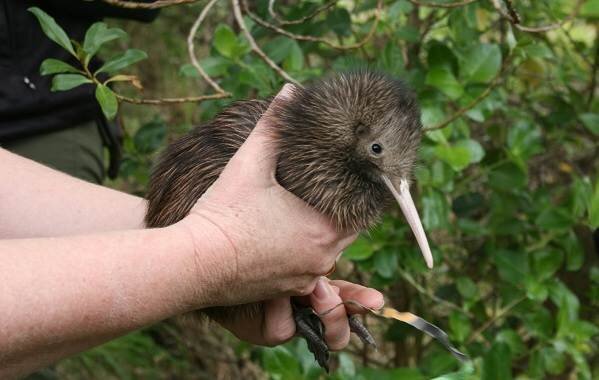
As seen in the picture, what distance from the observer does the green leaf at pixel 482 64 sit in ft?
7.89

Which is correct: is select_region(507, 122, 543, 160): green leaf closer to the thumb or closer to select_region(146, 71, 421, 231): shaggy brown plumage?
select_region(146, 71, 421, 231): shaggy brown plumage

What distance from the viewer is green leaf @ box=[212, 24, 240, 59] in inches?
93.6

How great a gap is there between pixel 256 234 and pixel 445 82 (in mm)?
984

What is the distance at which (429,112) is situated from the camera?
244cm

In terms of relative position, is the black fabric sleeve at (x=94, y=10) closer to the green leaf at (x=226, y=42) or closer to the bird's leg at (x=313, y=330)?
the green leaf at (x=226, y=42)

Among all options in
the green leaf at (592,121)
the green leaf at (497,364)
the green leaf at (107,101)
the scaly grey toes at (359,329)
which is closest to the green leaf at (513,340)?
the green leaf at (497,364)

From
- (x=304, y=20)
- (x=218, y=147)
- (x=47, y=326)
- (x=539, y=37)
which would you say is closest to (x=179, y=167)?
(x=218, y=147)

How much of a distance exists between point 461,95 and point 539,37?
0.69 m

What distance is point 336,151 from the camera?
1.82 meters

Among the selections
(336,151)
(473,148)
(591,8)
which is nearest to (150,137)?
(473,148)

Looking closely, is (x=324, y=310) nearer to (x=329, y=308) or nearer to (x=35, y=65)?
(x=329, y=308)

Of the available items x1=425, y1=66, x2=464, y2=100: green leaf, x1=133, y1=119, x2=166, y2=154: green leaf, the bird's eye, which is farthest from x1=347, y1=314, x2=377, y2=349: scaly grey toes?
x1=133, y1=119, x2=166, y2=154: green leaf

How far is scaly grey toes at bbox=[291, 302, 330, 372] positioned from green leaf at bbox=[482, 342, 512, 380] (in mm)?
641

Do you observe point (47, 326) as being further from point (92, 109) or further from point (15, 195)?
point (92, 109)
